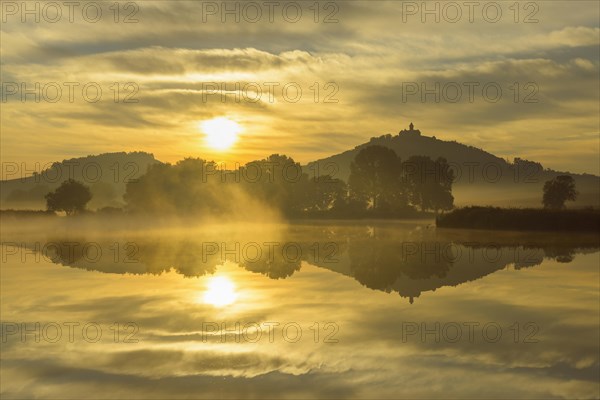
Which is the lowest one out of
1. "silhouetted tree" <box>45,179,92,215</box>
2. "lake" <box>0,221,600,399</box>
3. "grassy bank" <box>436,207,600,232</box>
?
"lake" <box>0,221,600,399</box>

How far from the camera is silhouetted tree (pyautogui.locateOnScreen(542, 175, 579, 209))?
134750 millimetres

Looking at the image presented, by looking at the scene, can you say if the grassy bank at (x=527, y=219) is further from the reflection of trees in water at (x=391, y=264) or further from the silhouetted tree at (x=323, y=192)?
the silhouetted tree at (x=323, y=192)

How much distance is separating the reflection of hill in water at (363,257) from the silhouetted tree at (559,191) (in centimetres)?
7990

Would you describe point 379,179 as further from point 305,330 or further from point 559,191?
point 305,330

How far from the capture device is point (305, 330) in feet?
62.5

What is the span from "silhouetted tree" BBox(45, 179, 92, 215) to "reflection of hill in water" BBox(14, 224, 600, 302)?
9480 centimetres

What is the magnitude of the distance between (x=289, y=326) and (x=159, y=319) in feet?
14.0

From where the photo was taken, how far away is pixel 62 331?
19.2 metres

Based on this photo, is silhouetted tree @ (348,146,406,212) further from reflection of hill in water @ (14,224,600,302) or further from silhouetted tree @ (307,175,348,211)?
reflection of hill in water @ (14,224,600,302)

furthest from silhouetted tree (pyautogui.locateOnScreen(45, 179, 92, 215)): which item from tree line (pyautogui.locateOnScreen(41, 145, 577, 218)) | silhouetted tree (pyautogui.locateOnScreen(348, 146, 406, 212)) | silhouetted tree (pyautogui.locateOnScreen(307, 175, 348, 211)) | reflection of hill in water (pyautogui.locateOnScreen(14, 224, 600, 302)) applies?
reflection of hill in water (pyautogui.locateOnScreen(14, 224, 600, 302))

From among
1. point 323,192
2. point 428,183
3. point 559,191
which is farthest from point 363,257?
point 323,192

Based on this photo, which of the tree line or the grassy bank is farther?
the tree line

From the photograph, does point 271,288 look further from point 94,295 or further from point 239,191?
point 239,191

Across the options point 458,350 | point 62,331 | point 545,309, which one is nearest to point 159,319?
point 62,331
